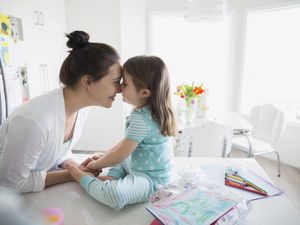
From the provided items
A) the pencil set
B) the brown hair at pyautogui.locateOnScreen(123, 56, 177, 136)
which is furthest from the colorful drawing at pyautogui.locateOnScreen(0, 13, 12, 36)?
the pencil set

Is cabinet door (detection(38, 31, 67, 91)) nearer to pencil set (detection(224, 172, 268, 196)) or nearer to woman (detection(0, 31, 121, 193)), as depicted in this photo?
woman (detection(0, 31, 121, 193))

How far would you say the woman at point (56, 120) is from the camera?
2.92ft

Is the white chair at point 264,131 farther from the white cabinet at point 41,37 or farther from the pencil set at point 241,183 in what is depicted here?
the white cabinet at point 41,37

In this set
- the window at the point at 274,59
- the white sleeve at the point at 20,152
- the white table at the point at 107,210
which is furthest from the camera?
the window at the point at 274,59

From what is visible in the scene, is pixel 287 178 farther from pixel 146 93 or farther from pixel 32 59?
pixel 32 59

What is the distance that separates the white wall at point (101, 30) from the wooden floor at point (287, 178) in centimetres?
178

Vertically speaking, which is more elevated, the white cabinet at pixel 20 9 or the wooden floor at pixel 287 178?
the white cabinet at pixel 20 9

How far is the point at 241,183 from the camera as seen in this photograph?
992mm

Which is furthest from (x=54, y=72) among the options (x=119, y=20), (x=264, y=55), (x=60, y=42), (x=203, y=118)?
(x=264, y=55)

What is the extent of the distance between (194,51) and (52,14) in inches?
80.8

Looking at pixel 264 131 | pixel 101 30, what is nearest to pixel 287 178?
pixel 264 131

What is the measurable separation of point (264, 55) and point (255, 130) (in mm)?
1158


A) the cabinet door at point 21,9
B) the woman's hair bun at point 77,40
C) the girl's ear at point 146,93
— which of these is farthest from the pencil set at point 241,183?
the cabinet door at point 21,9

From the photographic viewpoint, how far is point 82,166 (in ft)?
3.62
